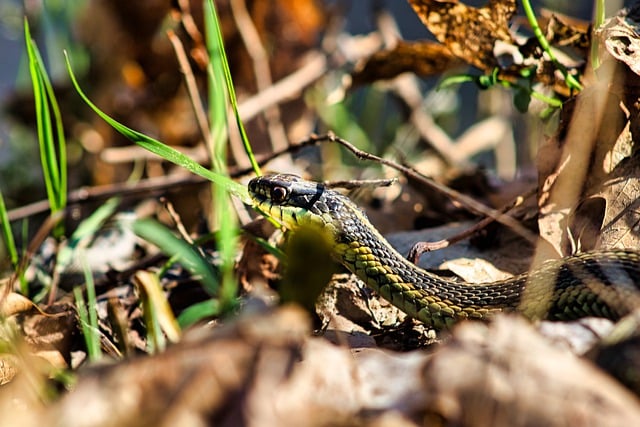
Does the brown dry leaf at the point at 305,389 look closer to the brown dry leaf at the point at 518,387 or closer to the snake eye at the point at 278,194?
the brown dry leaf at the point at 518,387

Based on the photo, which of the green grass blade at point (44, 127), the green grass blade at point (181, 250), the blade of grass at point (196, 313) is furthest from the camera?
the green grass blade at point (44, 127)

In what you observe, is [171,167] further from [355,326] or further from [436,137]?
[355,326]

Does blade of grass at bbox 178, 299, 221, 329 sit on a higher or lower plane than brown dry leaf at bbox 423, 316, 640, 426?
lower

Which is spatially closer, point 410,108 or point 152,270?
point 152,270

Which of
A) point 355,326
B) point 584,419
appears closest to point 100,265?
point 355,326

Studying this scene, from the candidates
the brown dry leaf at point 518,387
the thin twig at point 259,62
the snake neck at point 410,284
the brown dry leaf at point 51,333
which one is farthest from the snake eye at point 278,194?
the thin twig at point 259,62

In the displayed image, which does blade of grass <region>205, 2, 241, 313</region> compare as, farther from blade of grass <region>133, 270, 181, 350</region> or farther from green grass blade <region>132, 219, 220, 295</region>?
blade of grass <region>133, 270, 181, 350</region>

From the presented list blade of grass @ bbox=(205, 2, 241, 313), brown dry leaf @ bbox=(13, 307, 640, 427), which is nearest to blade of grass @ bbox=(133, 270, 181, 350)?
blade of grass @ bbox=(205, 2, 241, 313)
